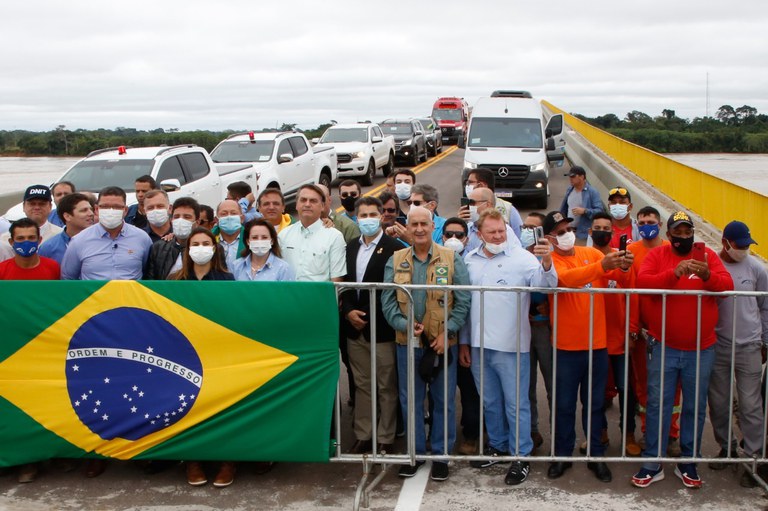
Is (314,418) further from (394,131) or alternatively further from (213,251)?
(394,131)

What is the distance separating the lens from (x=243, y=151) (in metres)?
18.6

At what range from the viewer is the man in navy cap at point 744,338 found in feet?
19.0

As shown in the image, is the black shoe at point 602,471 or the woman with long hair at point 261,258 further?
the woman with long hair at point 261,258

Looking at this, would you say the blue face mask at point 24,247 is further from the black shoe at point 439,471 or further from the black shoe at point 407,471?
the black shoe at point 439,471

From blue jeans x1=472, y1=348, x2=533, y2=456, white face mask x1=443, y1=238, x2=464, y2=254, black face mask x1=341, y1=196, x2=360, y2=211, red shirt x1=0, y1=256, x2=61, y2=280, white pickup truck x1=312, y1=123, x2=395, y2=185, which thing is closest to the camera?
blue jeans x1=472, y1=348, x2=533, y2=456

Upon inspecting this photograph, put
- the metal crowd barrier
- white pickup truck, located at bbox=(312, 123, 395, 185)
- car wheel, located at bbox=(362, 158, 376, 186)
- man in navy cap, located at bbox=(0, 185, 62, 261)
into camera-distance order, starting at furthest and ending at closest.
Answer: car wheel, located at bbox=(362, 158, 376, 186) → white pickup truck, located at bbox=(312, 123, 395, 185) → man in navy cap, located at bbox=(0, 185, 62, 261) → the metal crowd barrier

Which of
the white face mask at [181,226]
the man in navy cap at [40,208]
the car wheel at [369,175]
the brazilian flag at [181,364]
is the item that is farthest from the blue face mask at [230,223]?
the car wheel at [369,175]

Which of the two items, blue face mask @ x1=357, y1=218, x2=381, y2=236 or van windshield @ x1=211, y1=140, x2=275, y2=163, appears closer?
blue face mask @ x1=357, y1=218, x2=381, y2=236

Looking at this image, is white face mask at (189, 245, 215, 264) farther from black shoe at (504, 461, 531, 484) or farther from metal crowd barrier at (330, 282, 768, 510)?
black shoe at (504, 461, 531, 484)

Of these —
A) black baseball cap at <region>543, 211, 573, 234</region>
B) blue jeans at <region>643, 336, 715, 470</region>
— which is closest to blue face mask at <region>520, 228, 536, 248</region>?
black baseball cap at <region>543, 211, 573, 234</region>

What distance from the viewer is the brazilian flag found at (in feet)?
19.1

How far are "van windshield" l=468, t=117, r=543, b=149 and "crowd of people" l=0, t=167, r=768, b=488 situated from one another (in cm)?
1341

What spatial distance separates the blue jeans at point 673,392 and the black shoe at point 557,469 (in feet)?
1.86

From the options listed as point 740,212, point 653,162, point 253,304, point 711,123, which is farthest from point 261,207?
point 711,123
